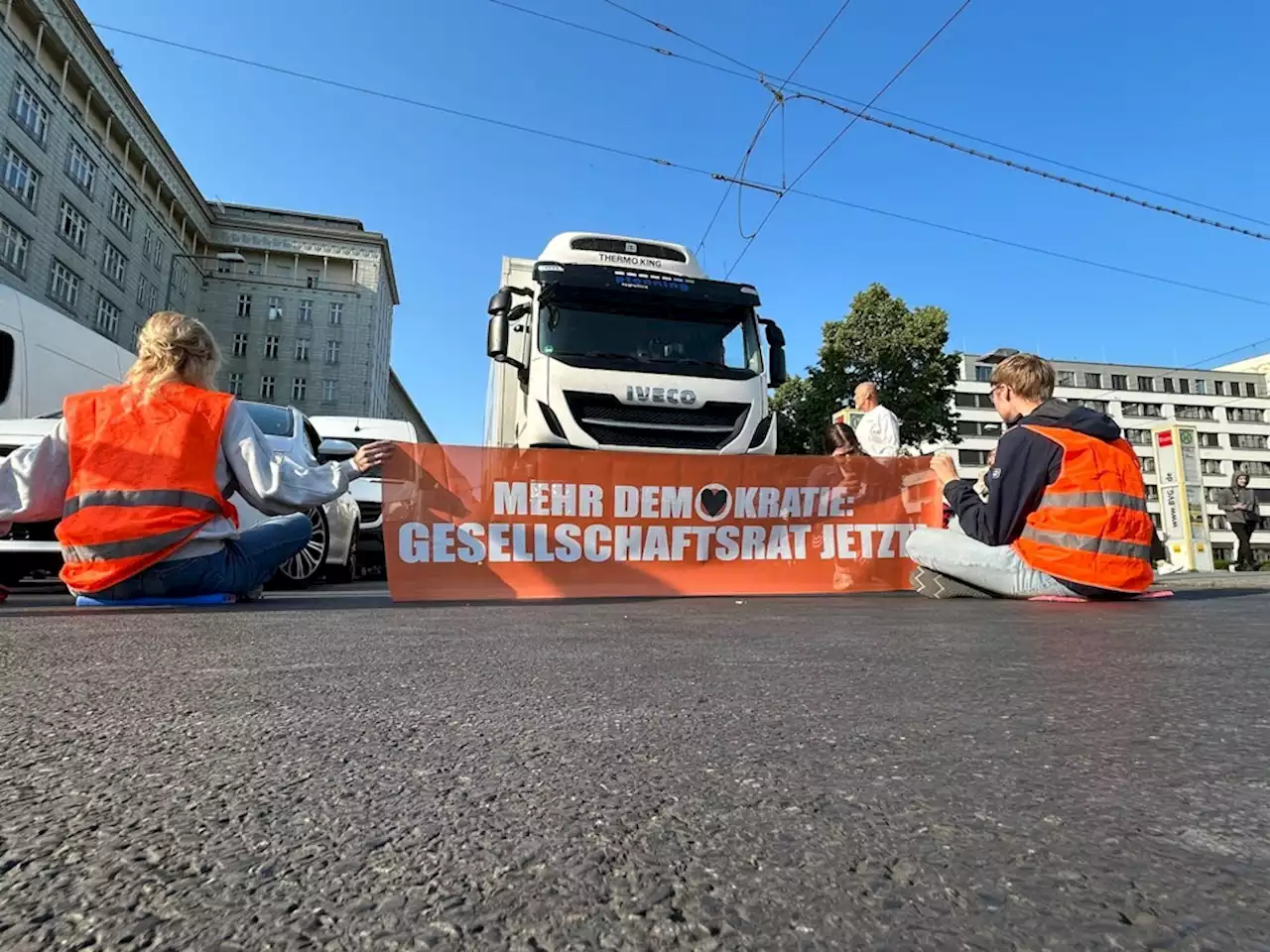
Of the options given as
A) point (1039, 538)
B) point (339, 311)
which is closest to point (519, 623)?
point (1039, 538)

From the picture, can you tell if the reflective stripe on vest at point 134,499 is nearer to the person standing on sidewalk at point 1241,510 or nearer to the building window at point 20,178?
the person standing on sidewalk at point 1241,510

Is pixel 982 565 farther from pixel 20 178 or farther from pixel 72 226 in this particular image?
pixel 72 226

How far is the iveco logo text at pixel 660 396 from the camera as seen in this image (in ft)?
22.9

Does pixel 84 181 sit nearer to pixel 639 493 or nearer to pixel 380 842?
pixel 639 493

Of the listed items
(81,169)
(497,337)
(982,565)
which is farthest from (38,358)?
(81,169)

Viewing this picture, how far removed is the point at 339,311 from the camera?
5491cm

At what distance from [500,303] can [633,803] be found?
6.85 metres

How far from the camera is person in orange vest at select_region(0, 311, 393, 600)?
358cm

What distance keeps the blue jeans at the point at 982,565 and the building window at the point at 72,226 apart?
38.8 metres

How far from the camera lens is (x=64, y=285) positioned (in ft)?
106

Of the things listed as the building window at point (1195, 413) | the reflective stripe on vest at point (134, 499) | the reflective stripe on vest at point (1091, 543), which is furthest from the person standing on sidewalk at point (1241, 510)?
the building window at point (1195, 413)

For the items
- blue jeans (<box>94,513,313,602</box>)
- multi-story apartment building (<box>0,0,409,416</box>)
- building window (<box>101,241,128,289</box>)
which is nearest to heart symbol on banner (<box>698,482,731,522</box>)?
blue jeans (<box>94,513,313,602</box>)

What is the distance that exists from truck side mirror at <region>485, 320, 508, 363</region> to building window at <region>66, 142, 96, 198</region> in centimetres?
3553

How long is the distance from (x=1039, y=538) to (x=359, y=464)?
12.4 ft
